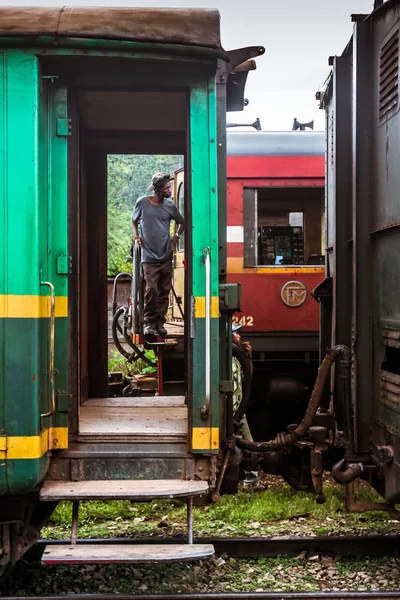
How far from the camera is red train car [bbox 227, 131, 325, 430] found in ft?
24.3

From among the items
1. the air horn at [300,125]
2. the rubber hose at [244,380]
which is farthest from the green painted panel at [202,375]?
the air horn at [300,125]

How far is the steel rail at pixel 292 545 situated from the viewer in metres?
4.51

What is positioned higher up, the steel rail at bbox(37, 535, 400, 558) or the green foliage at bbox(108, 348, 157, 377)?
the green foliage at bbox(108, 348, 157, 377)

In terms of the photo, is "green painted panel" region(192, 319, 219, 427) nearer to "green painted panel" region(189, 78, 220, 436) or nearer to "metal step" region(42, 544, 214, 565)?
"green painted panel" region(189, 78, 220, 436)

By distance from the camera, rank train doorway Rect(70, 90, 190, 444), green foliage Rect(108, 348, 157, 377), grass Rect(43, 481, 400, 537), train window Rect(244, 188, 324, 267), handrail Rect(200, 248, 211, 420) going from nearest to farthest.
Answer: handrail Rect(200, 248, 211, 420) < train doorway Rect(70, 90, 190, 444) < grass Rect(43, 481, 400, 537) < train window Rect(244, 188, 324, 267) < green foliage Rect(108, 348, 157, 377)

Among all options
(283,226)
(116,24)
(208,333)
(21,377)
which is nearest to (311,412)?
(208,333)

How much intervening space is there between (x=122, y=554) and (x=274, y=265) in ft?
15.8

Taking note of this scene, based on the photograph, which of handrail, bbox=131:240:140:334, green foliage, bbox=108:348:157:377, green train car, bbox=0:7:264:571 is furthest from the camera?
green foliage, bbox=108:348:157:377

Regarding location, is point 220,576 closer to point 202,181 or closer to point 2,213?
point 202,181

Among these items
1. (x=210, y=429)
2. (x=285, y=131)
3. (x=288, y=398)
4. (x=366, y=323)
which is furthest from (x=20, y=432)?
(x=285, y=131)

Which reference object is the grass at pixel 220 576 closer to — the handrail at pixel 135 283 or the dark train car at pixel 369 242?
the dark train car at pixel 369 242

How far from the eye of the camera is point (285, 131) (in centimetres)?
783

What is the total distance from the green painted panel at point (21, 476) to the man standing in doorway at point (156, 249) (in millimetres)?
2887

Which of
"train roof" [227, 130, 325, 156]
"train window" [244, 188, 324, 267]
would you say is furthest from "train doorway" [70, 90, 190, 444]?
"train roof" [227, 130, 325, 156]
